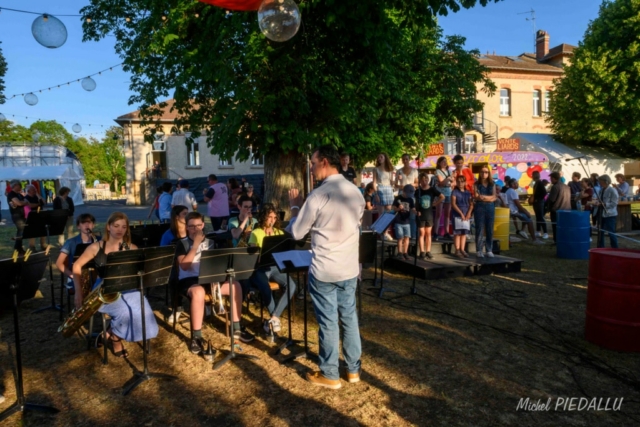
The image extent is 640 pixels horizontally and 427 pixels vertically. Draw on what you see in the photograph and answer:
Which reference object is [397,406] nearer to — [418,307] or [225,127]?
[418,307]

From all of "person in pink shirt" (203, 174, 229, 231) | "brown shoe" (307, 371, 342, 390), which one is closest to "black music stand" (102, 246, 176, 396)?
"brown shoe" (307, 371, 342, 390)

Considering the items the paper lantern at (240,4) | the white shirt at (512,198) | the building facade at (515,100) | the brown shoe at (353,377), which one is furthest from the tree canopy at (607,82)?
the brown shoe at (353,377)

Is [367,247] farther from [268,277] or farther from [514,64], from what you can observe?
[514,64]

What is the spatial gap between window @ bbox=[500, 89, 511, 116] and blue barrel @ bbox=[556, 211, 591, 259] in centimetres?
2999

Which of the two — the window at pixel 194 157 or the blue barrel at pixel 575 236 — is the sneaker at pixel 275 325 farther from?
the window at pixel 194 157

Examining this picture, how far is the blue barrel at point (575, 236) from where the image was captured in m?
10.5

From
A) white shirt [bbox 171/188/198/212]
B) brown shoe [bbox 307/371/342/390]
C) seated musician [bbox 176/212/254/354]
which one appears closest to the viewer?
brown shoe [bbox 307/371/342/390]

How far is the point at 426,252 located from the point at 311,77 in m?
4.02

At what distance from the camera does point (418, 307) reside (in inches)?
264

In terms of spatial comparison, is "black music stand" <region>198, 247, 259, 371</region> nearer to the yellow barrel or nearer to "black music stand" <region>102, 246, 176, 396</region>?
"black music stand" <region>102, 246, 176, 396</region>

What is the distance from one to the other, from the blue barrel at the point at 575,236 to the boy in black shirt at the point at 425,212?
340cm

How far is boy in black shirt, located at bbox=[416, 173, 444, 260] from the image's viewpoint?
903cm

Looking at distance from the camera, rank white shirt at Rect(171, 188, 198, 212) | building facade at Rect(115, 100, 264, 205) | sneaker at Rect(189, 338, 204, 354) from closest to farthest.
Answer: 1. sneaker at Rect(189, 338, 204, 354)
2. white shirt at Rect(171, 188, 198, 212)
3. building facade at Rect(115, 100, 264, 205)

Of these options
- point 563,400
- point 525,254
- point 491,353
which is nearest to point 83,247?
point 491,353
